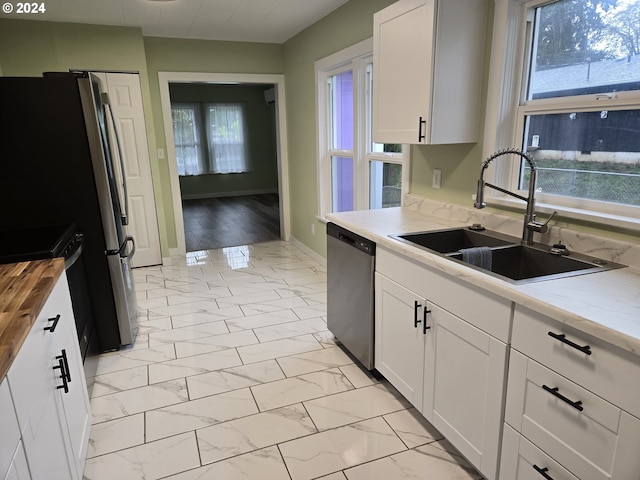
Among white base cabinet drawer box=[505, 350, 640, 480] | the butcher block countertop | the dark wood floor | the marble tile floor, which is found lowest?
the marble tile floor

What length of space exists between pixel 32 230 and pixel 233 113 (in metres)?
7.53

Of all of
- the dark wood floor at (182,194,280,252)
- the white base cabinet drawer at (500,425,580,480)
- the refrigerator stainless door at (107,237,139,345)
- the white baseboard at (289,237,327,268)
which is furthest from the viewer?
the dark wood floor at (182,194,280,252)

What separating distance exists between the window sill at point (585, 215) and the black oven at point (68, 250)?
7.17 ft

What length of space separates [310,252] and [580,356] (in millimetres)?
3838

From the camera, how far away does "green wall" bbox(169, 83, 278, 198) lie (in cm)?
909

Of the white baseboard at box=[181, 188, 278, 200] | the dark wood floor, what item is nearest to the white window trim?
the dark wood floor

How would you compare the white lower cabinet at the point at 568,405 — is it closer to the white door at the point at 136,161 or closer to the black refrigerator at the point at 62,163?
the black refrigerator at the point at 62,163

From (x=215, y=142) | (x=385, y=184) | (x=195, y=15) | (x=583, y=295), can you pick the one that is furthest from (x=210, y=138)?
(x=583, y=295)

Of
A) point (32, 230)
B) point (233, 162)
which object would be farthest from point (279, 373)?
point (233, 162)

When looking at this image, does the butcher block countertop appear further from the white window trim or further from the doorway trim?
the doorway trim

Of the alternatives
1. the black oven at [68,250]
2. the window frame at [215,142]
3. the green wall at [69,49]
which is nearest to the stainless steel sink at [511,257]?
the black oven at [68,250]

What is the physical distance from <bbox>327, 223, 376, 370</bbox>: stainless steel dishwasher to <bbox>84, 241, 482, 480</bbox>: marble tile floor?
0.18m

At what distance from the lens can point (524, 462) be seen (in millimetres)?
1429

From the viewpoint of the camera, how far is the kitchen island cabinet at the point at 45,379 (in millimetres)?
1113
